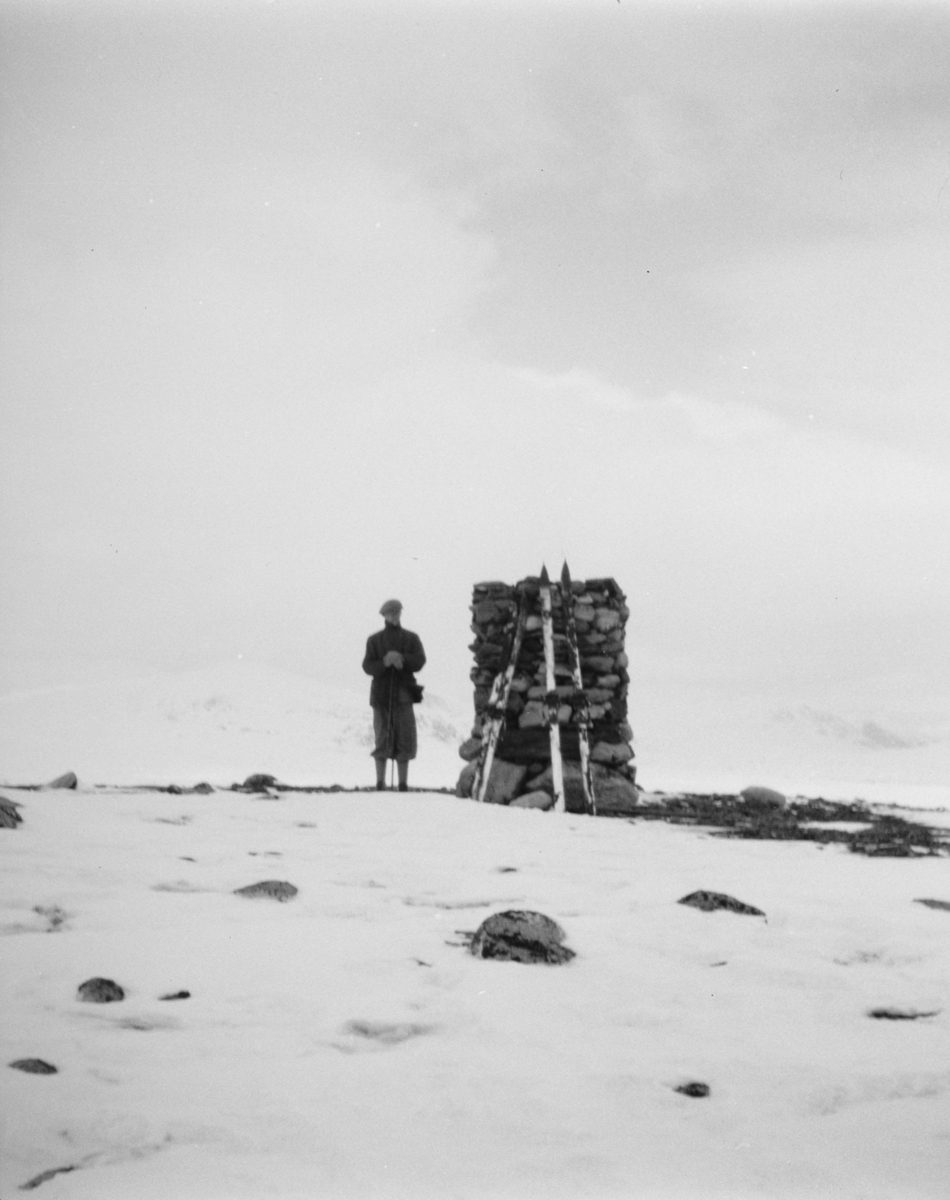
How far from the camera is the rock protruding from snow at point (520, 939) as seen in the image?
11.5ft

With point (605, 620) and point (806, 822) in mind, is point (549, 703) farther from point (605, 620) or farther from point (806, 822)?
point (806, 822)

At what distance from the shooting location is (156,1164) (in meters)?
1.96

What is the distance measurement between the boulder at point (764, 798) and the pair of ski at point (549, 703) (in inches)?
94.8

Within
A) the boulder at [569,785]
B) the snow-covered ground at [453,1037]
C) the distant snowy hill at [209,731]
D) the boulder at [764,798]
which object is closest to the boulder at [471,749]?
the boulder at [569,785]

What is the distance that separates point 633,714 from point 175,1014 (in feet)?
126

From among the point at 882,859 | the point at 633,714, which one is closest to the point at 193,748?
the point at 882,859

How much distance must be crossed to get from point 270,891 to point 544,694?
19.3 ft

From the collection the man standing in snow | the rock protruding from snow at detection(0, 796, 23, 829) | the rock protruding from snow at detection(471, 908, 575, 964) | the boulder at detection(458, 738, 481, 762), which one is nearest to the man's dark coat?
the man standing in snow

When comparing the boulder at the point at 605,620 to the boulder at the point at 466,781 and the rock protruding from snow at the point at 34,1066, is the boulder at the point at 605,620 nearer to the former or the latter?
the boulder at the point at 466,781

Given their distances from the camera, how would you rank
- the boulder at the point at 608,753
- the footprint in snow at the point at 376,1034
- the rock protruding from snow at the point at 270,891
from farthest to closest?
1. the boulder at the point at 608,753
2. the rock protruding from snow at the point at 270,891
3. the footprint in snow at the point at 376,1034

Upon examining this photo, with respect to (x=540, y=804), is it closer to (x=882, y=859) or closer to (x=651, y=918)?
(x=882, y=859)

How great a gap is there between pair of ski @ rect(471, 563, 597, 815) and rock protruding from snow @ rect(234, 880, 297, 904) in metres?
5.00

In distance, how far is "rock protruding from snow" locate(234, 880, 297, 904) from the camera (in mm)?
4336

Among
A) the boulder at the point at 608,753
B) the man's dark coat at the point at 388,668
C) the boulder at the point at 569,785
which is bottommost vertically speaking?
the boulder at the point at 569,785
